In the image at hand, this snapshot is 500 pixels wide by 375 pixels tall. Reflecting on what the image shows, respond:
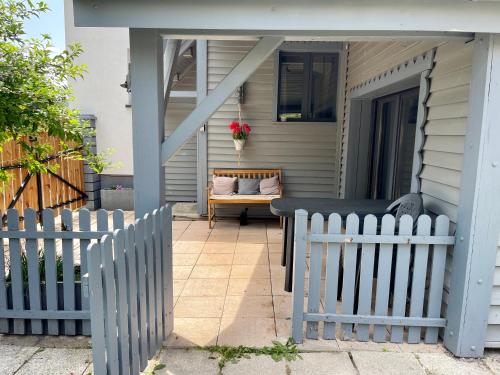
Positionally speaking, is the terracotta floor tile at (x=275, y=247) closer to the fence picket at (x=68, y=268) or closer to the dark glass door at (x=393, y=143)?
the dark glass door at (x=393, y=143)

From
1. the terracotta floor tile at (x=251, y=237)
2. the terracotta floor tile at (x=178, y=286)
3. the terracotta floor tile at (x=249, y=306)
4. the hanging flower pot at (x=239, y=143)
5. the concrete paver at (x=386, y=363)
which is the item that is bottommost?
the terracotta floor tile at (x=178, y=286)

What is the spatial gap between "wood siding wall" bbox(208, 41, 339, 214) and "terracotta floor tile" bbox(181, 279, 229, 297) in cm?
278

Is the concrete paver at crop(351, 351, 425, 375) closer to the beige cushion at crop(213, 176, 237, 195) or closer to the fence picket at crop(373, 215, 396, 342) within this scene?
the fence picket at crop(373, 215, 396, 342)

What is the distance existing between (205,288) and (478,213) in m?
2.39

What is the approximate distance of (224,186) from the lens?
19.7 ft

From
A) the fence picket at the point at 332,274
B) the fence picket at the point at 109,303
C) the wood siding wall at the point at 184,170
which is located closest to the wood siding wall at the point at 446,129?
the fence picket at the point at 332,274

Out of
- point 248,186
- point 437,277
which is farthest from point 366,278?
point 248,186

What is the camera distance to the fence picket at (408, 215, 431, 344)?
7.93ft

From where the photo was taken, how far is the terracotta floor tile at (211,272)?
378 cm

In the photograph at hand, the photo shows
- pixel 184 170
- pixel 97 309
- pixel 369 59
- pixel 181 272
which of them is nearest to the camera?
pixel 97 309

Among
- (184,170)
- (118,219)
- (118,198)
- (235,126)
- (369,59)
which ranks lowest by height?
(118,198)

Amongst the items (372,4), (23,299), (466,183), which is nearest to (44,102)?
(23,299)

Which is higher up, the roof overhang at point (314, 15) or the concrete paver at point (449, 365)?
the roof overhang at point (314, 15)

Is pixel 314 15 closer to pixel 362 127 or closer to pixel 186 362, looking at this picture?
pixel 186 362
